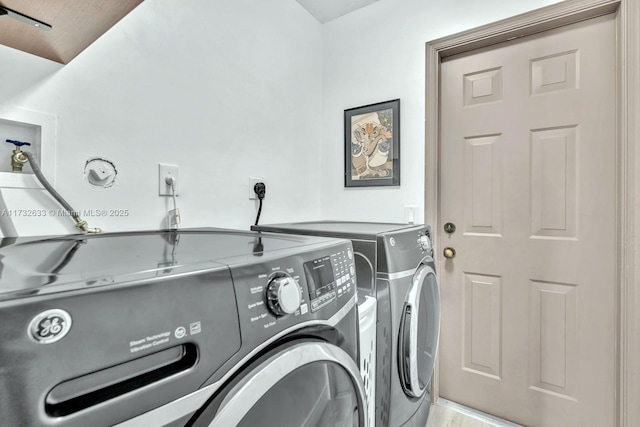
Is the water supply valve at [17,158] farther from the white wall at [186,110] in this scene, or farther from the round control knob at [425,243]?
the round control knob at [425,243]

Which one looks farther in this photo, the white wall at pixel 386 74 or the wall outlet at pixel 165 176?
the white wall at pixel 386 74

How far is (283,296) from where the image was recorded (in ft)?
1.72

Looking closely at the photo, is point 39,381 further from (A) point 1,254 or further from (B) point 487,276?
(B) point 487,276

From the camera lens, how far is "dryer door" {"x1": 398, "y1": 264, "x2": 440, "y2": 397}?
1.13m

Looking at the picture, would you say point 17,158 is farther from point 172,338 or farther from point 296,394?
point 296,394

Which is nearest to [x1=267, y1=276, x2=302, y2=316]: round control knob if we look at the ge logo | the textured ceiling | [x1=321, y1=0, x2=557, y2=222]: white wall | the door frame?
the ge logo

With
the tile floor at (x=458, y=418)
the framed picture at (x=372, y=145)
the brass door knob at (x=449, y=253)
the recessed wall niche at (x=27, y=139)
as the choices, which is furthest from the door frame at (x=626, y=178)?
the recessed wall niche at (x=27, y=139)

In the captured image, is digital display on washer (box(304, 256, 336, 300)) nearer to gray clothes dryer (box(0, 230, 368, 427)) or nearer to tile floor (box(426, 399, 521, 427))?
gray clothes dryer (box(0, 230, 368, 427))

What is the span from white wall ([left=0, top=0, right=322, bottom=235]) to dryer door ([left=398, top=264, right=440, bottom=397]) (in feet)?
2.82

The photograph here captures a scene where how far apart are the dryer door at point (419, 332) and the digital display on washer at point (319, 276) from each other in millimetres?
583

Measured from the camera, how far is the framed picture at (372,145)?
6.03 feet

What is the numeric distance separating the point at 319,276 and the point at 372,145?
1.42 meters

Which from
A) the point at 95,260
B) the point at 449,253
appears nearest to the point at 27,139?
the point at 95,260

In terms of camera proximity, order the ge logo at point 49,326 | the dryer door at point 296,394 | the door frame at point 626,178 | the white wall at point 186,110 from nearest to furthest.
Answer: the ge logo at point 49,326
the dryer door at point 296,394
the white wall at point 186,110
the door frame at point 626,178
